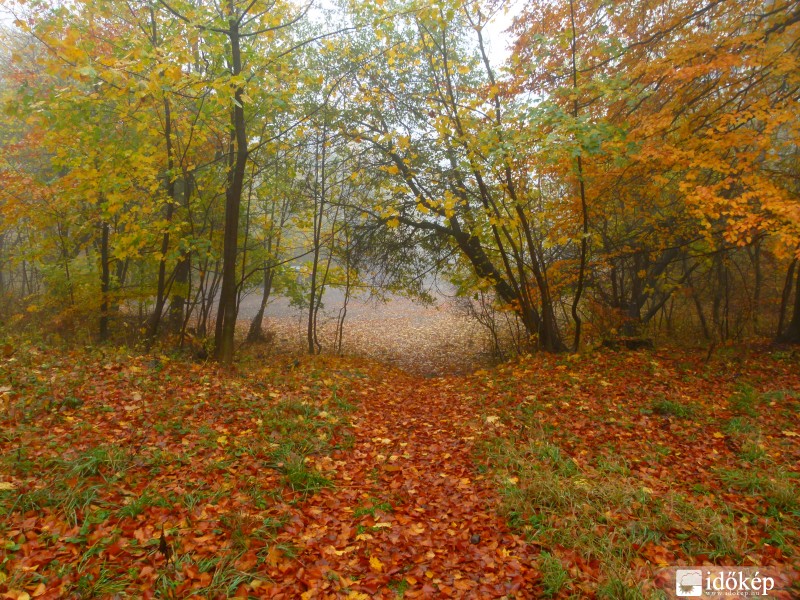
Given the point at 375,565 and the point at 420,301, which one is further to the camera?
the point at 420,301

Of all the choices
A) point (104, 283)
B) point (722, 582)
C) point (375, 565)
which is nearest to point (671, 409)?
point (722, 582)

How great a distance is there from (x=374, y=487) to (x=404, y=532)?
844 mm

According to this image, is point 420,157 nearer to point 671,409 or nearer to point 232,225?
point 232,225

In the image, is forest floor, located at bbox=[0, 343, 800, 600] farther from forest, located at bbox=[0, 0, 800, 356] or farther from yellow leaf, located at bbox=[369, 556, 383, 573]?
forest, located at bbox=[0, 0, 800, 356]

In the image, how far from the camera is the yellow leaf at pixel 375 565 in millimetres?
3559

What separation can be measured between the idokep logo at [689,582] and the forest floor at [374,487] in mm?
116

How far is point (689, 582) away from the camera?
330cm

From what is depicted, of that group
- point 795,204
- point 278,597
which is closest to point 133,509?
point 278,597

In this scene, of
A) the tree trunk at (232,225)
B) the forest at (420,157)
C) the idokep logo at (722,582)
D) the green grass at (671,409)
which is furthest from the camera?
the tree trunk at (232,225)

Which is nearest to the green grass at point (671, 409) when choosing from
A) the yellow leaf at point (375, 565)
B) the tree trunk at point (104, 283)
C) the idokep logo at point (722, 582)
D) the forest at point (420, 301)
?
the forest at point (420, 301)

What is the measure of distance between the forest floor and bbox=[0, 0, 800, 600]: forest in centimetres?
3

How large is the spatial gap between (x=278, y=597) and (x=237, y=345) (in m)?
13.1

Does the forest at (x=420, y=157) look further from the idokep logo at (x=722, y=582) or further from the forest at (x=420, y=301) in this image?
the idokep logo at (x=722, y=582)

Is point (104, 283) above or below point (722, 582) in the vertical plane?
above
